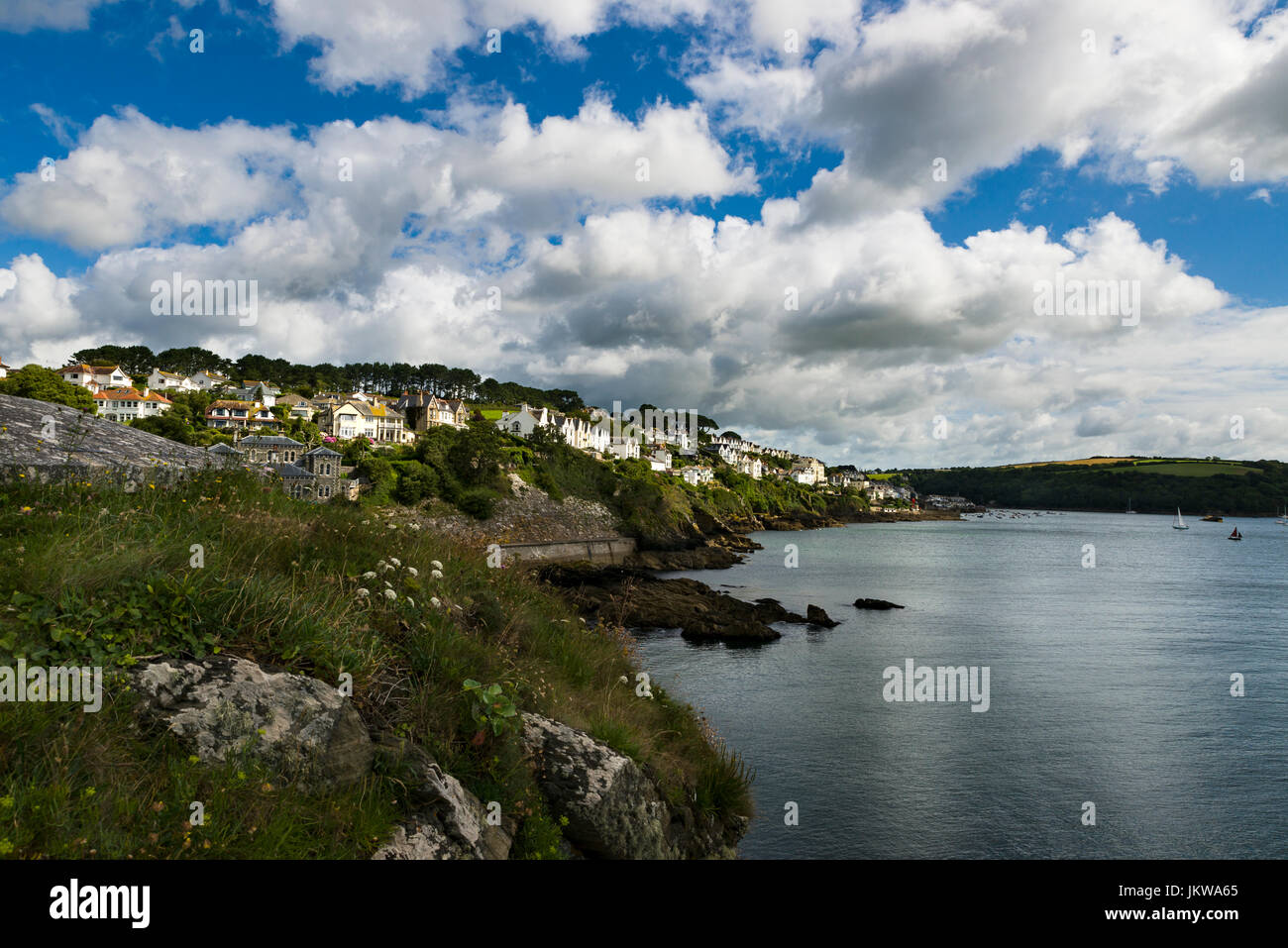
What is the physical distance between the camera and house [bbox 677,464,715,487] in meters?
134

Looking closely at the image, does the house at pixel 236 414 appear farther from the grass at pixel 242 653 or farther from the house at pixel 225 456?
→ the grass at pixel 242 653

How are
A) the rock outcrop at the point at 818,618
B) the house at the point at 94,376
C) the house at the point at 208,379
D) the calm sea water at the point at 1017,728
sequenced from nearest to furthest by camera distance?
the calm sea water at the point at 1017,728
the rock outcrop at the point at 818,618
the house at the point at 94,376
the house at the point at 208,379

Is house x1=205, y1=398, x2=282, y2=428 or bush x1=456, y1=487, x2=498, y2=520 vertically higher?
house x1=205, y1=398, x2=282, y2=428

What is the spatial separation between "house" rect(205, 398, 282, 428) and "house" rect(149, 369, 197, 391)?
35.7 m

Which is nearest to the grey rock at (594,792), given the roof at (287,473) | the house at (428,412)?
the roof at (287,473)

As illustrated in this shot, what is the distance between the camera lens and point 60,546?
16.4 feet

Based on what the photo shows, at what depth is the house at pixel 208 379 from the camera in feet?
431

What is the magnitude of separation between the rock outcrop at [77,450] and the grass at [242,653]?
0.29 metres

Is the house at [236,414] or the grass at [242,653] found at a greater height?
the house at [236,414]

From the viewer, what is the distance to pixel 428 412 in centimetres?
11469

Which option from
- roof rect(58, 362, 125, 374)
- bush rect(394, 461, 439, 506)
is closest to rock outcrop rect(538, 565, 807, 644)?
bush rect(394, 461, 439, 506)

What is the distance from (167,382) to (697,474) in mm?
98233

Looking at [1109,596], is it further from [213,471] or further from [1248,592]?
[213,471]

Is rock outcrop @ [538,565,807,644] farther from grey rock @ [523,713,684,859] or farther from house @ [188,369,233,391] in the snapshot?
house @ [188,369,233,391]
